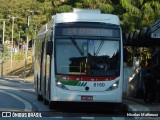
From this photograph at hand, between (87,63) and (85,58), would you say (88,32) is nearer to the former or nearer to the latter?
(85,58)

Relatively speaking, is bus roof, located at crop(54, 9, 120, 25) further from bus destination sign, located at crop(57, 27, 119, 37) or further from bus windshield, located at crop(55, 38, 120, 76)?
bus windshield, located at crop(55, 38, 120, 76)

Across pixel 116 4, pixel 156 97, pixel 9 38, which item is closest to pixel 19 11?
pixel 9 38

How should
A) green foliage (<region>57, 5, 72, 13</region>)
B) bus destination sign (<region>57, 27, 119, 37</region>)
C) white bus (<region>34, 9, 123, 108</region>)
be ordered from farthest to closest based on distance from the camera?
1. green foliage (<region>57, 5, 72, 13</region>)
2. bus destination sign (<region>57, 27, 119, 37</region>)
3. white bus (<region>34, 9, 123, 108</region>)

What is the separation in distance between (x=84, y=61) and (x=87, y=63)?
0.12 meters

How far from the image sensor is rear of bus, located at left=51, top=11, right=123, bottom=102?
55.7 ft

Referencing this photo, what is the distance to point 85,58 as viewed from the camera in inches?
679

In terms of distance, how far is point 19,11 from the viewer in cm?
8738

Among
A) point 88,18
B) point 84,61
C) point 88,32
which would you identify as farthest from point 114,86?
point 88,18

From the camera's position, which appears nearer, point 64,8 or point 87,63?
point 87,63

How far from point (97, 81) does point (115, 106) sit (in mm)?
1263

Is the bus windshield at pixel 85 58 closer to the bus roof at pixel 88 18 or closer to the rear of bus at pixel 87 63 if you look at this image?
the rear of bus at pixel 87 63

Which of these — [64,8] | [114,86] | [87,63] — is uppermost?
[64,8]

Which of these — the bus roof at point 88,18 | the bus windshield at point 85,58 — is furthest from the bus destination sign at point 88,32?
the bus roof at point 88,18

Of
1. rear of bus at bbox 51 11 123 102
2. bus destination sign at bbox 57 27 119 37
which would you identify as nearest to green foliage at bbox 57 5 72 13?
rear of bus at bbox 51 11 123 102
